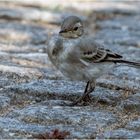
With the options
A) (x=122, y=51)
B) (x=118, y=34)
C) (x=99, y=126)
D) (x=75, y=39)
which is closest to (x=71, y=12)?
(x=118, y=34)

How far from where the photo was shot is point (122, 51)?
676 centimetres

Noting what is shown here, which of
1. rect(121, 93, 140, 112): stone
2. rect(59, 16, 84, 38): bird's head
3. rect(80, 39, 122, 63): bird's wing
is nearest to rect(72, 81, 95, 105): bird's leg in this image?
rect(80, 39, 122, 63): bird's wing

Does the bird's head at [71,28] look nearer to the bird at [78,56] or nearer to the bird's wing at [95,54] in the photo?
the bird at [78,56]

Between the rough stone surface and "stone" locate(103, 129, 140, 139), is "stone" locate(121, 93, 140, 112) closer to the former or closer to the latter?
the rough stone surface

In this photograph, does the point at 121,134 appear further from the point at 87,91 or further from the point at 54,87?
the point at 54,87

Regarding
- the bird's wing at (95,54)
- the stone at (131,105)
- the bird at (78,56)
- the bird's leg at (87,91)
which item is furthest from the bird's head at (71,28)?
the stone at (131,105)

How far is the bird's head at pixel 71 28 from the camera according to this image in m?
4.93

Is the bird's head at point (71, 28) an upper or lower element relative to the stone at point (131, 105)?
upper

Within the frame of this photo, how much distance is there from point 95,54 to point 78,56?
24 cm

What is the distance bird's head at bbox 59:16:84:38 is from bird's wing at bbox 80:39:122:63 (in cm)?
13

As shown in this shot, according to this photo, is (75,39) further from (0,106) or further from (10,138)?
(10,138)

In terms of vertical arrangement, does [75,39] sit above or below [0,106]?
above

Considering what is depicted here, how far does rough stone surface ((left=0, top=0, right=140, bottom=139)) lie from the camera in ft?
13.7

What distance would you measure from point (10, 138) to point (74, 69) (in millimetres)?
1150
